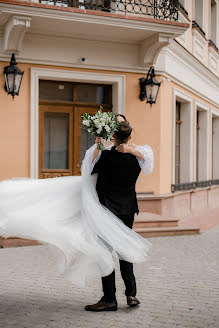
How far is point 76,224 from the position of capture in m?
5.07

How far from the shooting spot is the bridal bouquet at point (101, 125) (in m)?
4.84

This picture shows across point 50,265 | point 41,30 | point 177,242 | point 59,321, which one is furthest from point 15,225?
point 41,30

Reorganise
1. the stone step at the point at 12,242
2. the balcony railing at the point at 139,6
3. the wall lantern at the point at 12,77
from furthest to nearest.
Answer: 1. the balcony railing at the point at 139,6
2. the wall lantern at the point at 12,77
3. the stone step at the point at 12,242

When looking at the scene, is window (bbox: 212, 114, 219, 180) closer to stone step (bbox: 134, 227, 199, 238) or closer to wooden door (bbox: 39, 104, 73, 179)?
stone step (bbox: 134, 227, 199, 238)

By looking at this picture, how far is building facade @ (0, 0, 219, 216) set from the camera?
9625mm

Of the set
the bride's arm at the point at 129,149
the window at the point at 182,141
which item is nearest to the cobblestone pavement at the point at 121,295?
the bride's arm at the point at 129,149

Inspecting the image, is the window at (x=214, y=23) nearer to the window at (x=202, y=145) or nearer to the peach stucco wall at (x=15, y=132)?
the window at (x=202, y=145)

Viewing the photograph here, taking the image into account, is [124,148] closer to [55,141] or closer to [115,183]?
[115,183]

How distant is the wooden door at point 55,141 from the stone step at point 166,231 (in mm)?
2171

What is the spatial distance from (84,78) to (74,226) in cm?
600

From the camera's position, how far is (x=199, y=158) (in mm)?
15922

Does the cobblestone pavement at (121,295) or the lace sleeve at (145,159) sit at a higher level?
the lace sleeve at (145,159)

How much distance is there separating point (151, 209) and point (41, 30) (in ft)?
14.6

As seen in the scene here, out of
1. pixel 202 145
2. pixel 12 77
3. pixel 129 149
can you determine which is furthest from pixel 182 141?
pixel 129 149
